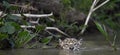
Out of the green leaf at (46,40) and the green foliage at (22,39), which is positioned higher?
the green foliage at (22,39)

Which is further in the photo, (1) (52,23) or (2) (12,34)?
(1) (52,23)

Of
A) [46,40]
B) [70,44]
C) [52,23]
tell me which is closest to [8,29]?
[46,40]

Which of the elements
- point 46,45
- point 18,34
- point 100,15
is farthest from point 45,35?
point 100,15

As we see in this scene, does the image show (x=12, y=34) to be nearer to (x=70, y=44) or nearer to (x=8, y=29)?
(x=8, y=29)

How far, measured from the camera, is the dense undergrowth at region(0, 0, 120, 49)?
758 centimetres

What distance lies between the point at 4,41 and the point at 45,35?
6.10 ft

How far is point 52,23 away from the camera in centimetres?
1004

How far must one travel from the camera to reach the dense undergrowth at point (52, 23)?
7578 millimetres

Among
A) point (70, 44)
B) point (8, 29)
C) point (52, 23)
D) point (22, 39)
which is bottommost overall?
point (52, 23)

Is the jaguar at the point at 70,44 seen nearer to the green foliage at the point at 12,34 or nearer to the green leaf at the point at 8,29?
the green foliage at the point at 12,34

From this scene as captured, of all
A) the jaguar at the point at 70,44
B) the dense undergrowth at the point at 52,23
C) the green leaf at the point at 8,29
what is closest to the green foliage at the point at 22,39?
the dense undergrowth at the point at 52,23

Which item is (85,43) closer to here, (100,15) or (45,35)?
(45,35)

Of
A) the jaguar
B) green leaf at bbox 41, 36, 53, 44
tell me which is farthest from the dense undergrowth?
the jaguar

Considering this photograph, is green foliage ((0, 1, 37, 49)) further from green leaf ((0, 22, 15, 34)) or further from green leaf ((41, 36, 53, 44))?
green leaf ((41, 36, 53, 44))
